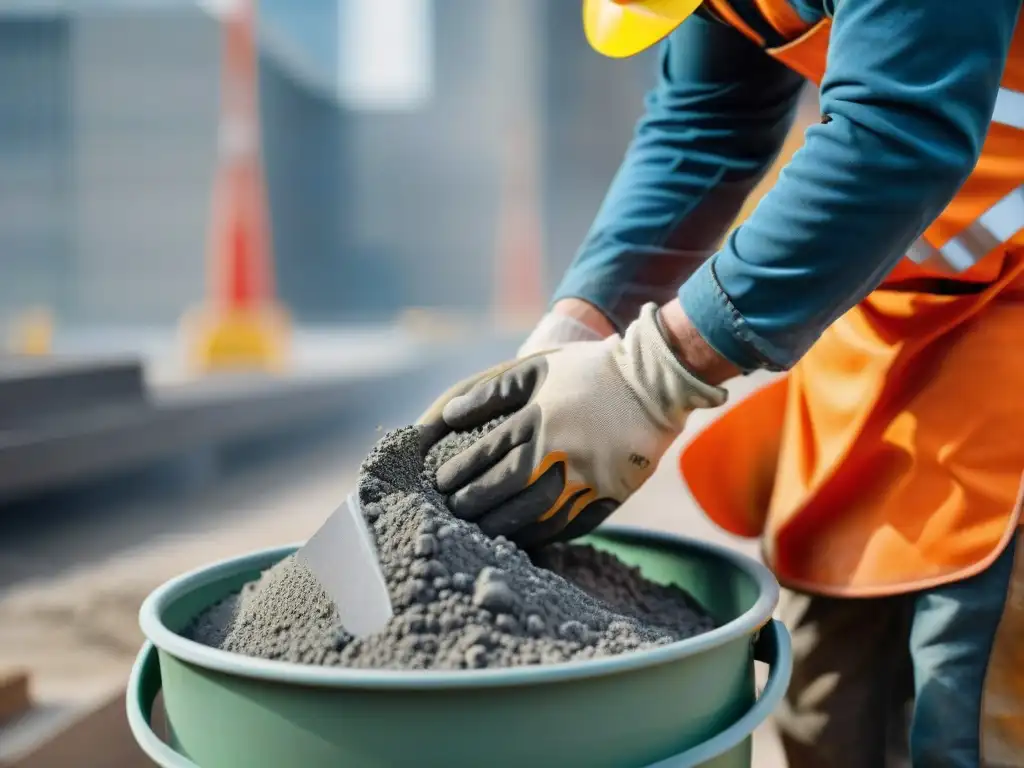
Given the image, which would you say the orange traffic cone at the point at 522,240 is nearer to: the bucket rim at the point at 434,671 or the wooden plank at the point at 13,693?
the wooden plank at the point at 13,693

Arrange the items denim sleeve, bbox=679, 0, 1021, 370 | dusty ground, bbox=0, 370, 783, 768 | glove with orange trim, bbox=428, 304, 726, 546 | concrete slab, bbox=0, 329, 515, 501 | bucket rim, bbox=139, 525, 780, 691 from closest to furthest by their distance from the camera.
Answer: bucket rim, bbox=139, 525, 780, 691 < denim sleeve, bbox=679, 0, 1021, 370 < glove with orange trim, bbox=428, 304, 726, 546 < dusty ground, bbox=0, 370, 783, 768 < concrete slab, bbox=0, 329, 515, 501

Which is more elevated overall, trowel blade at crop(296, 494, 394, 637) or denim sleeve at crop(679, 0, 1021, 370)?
denim sleeve at crop(679, 0, 1021, 370)

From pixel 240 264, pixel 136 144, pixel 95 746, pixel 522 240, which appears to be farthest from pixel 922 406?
pixel 136 144

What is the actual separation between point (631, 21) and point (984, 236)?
40 cm

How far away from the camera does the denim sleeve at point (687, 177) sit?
110cm

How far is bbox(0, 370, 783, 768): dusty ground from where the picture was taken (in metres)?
1.94

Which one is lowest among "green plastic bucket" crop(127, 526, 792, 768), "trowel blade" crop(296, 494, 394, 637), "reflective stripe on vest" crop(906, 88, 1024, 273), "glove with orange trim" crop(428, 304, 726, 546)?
"green plastic bucket" crop(127, 526, 792, 768)

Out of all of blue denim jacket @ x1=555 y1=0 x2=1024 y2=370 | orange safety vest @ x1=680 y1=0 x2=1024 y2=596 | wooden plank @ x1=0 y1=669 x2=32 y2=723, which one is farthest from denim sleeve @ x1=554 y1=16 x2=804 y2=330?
wooden plank @ x1=0 y1=669 x2=32 y2=723

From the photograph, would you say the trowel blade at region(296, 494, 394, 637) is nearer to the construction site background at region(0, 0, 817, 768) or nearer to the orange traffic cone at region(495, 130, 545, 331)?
the construction site background at region(0, 0, 817, 768)

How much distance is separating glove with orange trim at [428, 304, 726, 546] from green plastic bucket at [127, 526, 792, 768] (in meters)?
0.18

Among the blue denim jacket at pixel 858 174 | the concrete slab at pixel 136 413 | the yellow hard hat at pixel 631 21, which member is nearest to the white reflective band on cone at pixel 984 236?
the blue denim jacket at pixel 858 174

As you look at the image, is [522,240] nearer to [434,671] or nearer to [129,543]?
[129,543]

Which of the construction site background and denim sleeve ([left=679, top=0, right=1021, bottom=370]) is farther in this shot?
the construction site background

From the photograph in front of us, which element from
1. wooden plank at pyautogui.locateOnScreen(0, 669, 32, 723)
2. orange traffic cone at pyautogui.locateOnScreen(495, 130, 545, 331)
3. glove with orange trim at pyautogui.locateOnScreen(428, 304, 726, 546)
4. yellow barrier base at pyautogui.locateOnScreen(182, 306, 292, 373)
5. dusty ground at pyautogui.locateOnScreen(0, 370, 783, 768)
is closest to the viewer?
glove with orange trim at pyautogui.locateOnScreen(428, 304, 726, 546)
